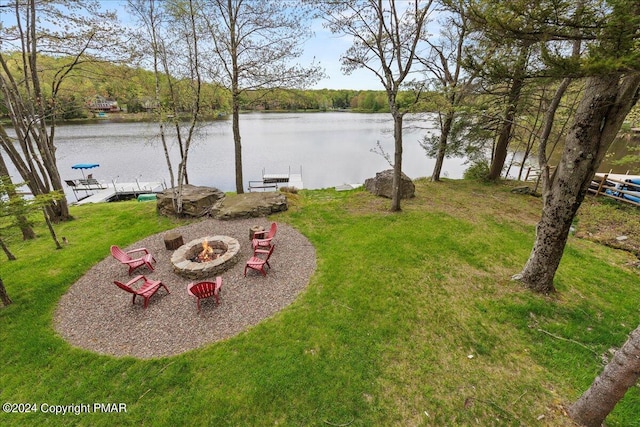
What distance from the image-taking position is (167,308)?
568 cm

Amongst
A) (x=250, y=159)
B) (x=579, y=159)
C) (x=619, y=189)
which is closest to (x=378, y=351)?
(x=579, y=159)

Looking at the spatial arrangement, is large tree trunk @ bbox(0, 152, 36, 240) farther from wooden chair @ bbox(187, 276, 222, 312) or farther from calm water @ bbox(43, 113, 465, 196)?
calm water @ bbox(43, 113, 465, 196)

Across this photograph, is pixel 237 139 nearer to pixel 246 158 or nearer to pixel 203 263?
pixel 203 263

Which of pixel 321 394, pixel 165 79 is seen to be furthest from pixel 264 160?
pixel 321 394

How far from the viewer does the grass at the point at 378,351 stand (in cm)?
364

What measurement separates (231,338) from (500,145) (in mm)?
15354

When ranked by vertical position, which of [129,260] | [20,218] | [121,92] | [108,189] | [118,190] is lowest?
[108,189]

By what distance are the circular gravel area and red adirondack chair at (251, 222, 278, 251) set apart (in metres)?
0.43

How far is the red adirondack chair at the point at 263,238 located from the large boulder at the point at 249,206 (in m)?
2.27

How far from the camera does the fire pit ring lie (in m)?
6.69

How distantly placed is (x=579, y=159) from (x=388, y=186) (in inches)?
312

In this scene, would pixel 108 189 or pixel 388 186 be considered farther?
pixel 108 189

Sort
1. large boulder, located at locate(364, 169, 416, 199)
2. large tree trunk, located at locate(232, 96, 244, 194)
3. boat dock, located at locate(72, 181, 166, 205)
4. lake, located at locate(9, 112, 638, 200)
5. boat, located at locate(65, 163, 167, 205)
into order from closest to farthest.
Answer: large tree trunk, located at locate(232, 96, 244, 194) < large boulder, located at locate(364, 169, 416, 199) < boat dock, located at locate(72, 181, 166, 205) < boat, located at locate(65, 163, 167, 205) < lake, located at locate(9, 112, 638, 200)

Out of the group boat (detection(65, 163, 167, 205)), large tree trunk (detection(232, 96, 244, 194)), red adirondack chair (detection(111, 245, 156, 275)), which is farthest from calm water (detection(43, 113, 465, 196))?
red adirondack chair (detection(111, 245, 156, 275))
